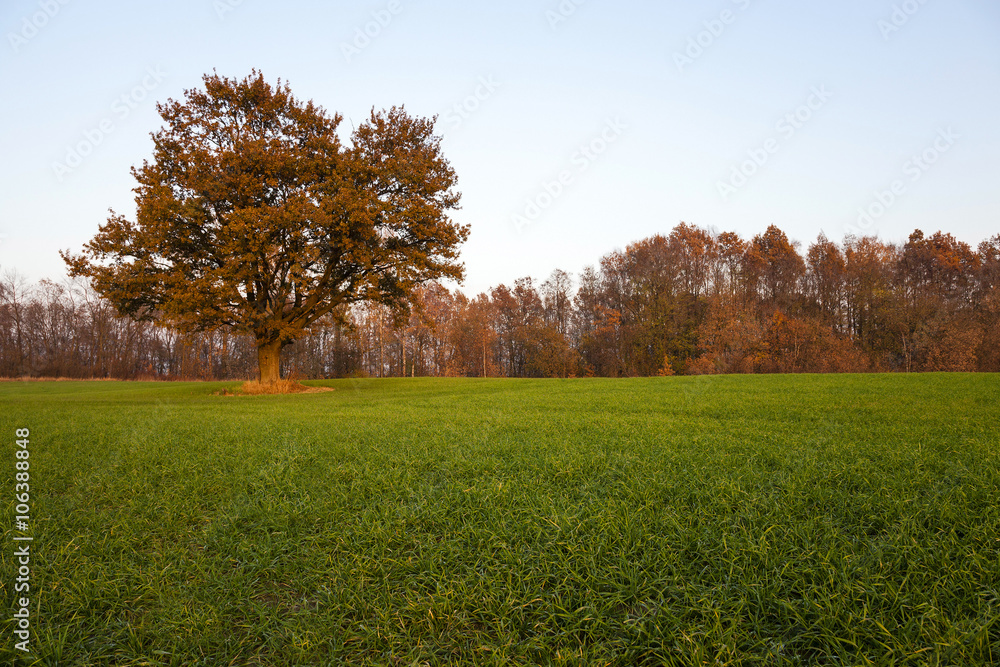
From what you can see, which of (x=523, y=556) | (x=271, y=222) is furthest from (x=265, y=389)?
(x=523, y=556)

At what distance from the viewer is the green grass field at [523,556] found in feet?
7.30

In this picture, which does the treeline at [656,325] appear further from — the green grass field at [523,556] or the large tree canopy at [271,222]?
the green grass field at [523,556]

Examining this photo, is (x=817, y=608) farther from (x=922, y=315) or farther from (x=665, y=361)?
(x=922, y=315)

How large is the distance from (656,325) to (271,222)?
105 ft

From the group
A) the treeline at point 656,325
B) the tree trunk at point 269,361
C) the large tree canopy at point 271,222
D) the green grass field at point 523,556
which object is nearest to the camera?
the green grass field at point 523,556

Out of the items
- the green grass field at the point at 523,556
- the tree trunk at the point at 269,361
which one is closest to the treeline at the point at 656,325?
the tree trunk at the point at 269,361

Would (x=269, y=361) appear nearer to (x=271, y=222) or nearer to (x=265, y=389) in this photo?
(x=265, y=389)

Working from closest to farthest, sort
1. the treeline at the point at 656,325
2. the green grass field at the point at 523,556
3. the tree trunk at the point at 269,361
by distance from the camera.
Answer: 1. the green grass field at the point at 523,556
2. the tree trunk at the point at 269,361
3. the treeline at the point at 656,325

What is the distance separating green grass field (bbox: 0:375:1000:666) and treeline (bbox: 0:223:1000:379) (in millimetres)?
27342

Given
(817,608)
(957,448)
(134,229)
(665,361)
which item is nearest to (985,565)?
(817,608)

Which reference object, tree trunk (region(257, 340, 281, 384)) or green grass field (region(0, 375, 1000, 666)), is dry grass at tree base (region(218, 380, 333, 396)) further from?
green grass field (region(0, 375, 1000, 666))

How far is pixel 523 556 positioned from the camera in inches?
117

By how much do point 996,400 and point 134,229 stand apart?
30347 millimetres

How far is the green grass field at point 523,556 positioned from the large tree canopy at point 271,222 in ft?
52.7
